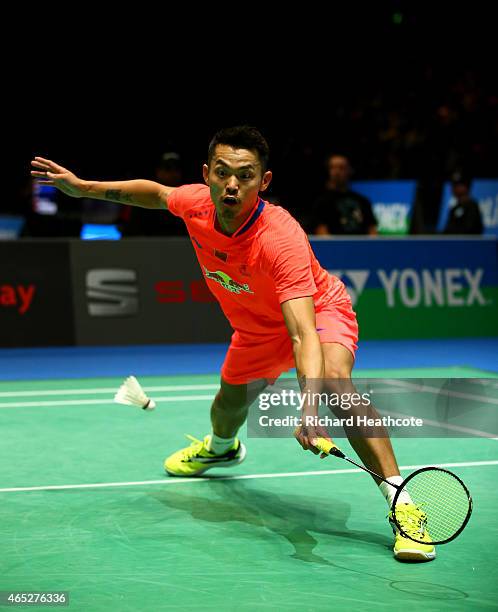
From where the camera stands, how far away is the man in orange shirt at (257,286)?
362 centimetres

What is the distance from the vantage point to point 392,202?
51.3 ft

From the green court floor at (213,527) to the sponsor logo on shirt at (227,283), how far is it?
992 millimetres

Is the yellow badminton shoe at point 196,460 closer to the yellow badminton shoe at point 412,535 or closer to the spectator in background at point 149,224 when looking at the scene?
the yellow badminton shoe at point 412,535

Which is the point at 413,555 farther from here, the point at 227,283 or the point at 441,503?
the point at 227,283

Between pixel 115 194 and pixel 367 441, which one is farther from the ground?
pixel 115 194

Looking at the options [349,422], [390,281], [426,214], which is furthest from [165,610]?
[426,214]

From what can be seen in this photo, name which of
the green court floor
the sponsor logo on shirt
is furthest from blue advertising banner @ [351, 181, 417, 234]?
the sponsor logo on shirt

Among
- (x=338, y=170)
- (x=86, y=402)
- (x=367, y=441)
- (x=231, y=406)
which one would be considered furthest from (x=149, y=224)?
(x=367, y=441)

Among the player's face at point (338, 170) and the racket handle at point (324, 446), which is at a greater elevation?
the player's face at point (338, 170)

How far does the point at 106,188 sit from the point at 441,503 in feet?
7.04

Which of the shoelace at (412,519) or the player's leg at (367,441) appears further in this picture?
the player's leg at (367,441)

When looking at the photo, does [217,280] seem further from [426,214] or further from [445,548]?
[426,214]

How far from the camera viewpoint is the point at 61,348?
365 inches

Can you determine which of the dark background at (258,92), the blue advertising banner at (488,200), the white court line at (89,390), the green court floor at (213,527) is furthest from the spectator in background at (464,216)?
the green court floor at (213,527)
